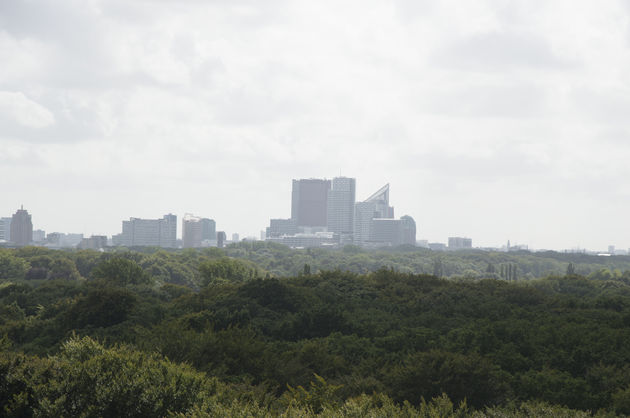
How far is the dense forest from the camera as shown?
48.2ft

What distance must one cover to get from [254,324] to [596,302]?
2430cm

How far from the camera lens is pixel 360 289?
147 feet

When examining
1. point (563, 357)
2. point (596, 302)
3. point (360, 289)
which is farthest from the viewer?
point (360, 289)

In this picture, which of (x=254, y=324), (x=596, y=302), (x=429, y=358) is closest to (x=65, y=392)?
(x=429, y=358)

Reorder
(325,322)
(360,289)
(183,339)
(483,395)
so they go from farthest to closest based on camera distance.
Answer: (360,289), (325,322), (183,339), (483,395)

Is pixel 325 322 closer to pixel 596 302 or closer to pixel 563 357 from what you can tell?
pixel 563 357

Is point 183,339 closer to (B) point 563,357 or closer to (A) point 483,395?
(A) point 483,395

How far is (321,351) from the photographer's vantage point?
24797mm

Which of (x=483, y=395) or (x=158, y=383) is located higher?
(x=158, y=383)

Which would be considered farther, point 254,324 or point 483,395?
point 254,324

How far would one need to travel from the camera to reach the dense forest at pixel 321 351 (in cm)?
1470

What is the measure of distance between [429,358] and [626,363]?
937cm

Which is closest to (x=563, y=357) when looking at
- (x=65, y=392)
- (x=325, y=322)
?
(x=325, y=322)

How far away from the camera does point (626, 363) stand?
23.3m
